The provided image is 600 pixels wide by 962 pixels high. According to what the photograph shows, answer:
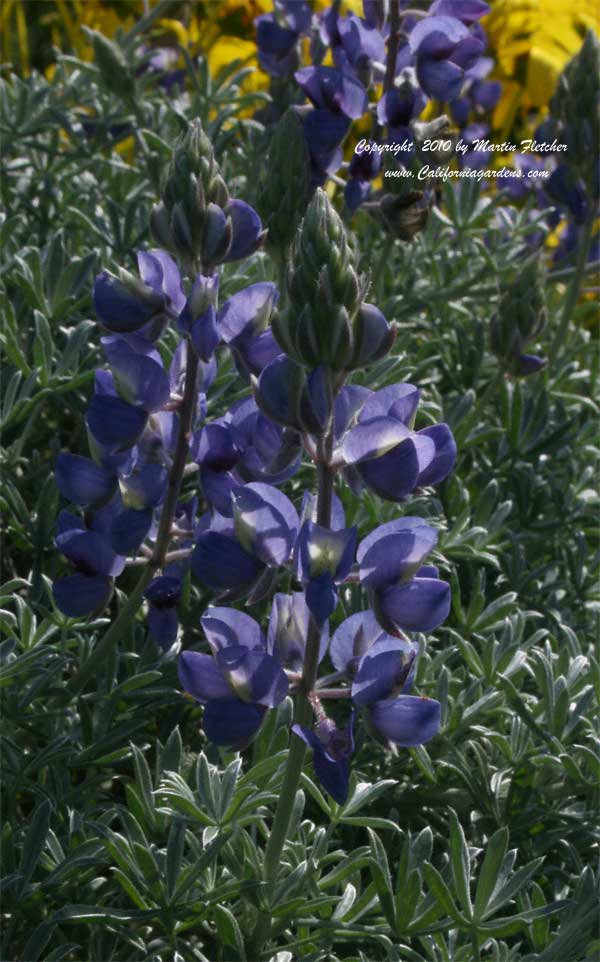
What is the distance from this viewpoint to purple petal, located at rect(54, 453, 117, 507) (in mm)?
1739

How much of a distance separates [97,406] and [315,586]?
45cm

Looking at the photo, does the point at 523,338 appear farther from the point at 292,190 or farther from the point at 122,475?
the point at 122,475

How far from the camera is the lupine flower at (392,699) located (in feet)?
4.66

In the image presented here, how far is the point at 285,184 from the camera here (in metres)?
2.03

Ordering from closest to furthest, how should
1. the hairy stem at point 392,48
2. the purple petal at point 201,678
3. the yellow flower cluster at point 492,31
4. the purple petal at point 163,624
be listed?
the purple petal at point 201,678 < the purple petal at point 163,624 < the hairy stem at point 392,48 < the yellow flower cluster at point 492,31

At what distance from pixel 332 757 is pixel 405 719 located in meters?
0.09

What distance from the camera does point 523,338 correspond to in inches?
102

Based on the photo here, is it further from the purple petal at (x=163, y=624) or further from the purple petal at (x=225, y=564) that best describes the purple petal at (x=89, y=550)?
the purple petal at (x=225, y=564)

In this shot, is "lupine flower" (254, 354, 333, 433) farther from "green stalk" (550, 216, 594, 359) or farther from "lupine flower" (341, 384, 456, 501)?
"green stalk" (550, 216, 594, 359)

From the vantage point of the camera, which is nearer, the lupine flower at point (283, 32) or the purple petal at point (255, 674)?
the purple petal at point (255, 674)

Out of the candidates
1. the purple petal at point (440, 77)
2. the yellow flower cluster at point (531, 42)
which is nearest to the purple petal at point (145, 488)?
the purple petal at point (440, 77)

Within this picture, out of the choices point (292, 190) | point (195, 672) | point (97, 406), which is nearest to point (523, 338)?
point (292, 190)

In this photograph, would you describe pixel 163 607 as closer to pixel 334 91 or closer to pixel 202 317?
pixel 202 317

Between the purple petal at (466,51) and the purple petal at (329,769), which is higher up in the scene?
the purple petal at (466,51)
